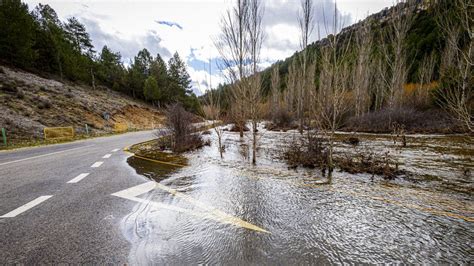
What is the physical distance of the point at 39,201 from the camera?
3.47 meters

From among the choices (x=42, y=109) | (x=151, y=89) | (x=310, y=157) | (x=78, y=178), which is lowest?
(x=78, y=178)

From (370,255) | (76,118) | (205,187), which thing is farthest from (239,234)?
(76,118)

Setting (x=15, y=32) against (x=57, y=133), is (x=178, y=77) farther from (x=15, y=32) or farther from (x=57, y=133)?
(x=57, y=133)

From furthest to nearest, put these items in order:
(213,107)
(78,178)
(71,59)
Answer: (71,59) < (213,107) < (78,178)

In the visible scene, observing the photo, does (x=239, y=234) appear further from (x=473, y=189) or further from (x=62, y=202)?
(x=473, y=189)

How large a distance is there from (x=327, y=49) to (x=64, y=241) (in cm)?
633

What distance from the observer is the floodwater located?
207cm

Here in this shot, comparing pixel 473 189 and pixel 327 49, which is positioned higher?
pixel 327 49

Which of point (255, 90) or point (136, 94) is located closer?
point (255, 90)

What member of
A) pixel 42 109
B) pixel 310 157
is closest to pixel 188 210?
pixel 310 157

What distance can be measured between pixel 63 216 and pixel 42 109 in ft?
77.8

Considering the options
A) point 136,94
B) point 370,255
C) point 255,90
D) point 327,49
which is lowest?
point 370,255

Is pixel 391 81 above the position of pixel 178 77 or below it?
below

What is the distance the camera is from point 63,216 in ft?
9.58
